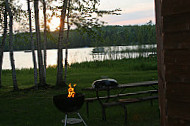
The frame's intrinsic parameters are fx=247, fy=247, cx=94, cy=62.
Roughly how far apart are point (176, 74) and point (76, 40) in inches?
3899

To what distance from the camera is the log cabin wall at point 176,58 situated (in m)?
2.32

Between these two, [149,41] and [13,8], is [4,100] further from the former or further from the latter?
[149,41]

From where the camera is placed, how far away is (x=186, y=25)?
2.30 m

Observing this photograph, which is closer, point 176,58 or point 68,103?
point 176,58

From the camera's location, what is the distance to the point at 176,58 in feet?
7.83

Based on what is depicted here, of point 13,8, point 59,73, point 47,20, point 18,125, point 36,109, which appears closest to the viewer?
point 18,125

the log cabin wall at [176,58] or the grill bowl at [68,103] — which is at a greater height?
the log cabin wall at [176,58]

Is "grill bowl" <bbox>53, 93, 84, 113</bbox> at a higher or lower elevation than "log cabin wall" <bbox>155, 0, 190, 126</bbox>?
lower

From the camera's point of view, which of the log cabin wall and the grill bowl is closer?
the log cabin wall

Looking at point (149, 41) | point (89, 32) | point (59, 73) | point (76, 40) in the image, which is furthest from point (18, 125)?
point (76, 40)

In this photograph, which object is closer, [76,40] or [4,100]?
[4,100]

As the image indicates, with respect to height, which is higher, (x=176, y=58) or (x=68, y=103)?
(x=176, y=58)

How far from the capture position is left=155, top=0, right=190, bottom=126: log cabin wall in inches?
91.4

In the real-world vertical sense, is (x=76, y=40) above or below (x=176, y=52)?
above
